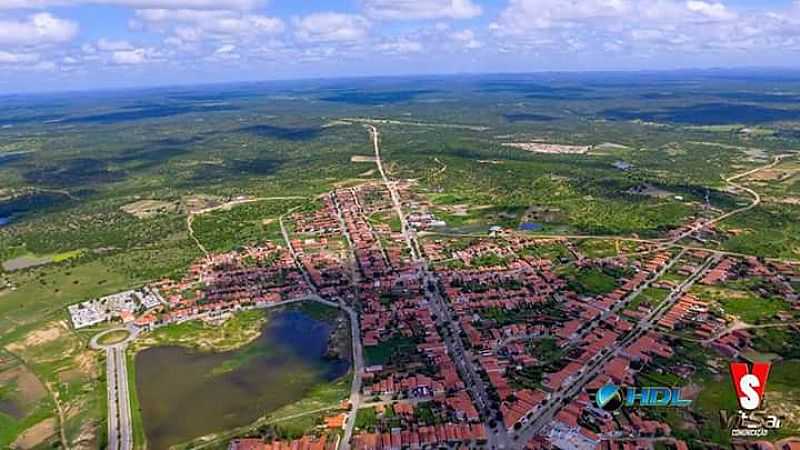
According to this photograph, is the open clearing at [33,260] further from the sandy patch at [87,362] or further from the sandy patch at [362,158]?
the sandy patch at [362,158]

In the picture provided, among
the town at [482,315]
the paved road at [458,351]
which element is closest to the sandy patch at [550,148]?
the town at [482,315]

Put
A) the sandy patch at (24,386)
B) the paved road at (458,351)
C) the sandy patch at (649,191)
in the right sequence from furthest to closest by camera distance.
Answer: the sandy patch at (649,191) → the sandy patch at (24,386) → the paved road at (458,351)

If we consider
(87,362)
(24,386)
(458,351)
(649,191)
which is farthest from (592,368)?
(649,191)

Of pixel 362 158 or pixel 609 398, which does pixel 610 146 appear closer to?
pixel 362 158

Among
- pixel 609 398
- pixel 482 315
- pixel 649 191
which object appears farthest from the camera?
pixel 649 191

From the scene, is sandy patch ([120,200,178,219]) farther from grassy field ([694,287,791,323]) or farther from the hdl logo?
grassy field ([694,287,791,323])

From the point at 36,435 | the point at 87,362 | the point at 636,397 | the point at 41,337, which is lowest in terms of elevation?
the point at 36,435

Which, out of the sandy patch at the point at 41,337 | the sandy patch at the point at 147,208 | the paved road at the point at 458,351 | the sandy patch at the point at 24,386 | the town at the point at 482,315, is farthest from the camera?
the sandy patch at the point at 147,208
